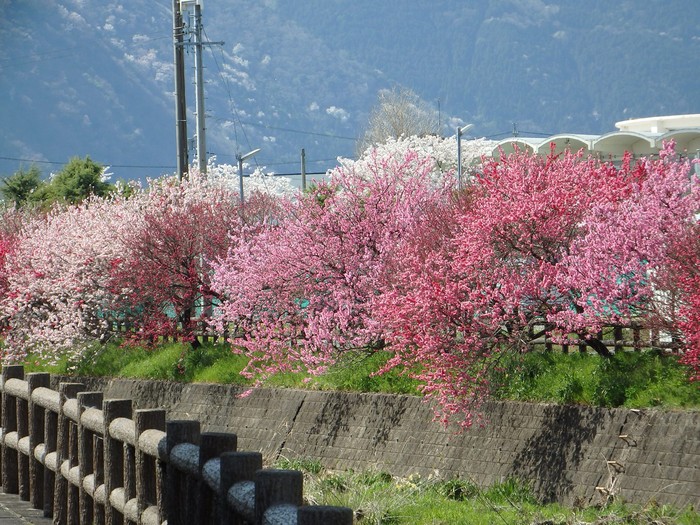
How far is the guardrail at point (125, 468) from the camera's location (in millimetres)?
5707

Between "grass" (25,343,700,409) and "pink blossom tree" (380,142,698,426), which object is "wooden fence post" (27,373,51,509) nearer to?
"pink blossom tree" (380,142,698,426)

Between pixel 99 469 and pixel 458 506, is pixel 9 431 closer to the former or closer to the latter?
pixel 99 469

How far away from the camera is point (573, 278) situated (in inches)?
675

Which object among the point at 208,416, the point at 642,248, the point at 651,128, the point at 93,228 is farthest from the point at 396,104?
the point at 642,248

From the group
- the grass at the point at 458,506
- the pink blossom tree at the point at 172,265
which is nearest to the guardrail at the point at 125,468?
the grass at the point at 458,506

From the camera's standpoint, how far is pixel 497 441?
18125 millimetres

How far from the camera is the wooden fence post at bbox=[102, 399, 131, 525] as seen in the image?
9.61 meters

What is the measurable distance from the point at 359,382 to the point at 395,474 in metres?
3.02

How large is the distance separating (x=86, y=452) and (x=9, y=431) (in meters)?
3.13

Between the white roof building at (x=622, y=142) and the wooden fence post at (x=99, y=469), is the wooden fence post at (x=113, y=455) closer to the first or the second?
the wooden fence post at (x=99, y=469)

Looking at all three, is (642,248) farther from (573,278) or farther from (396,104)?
(396,104)

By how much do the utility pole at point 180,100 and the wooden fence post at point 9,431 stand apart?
22.0 m


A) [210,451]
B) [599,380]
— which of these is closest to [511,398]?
[599,380]

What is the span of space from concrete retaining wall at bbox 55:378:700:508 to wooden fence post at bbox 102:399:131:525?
7.97m
